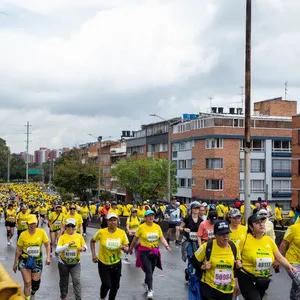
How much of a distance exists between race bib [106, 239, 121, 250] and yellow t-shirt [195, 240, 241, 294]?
2939mm

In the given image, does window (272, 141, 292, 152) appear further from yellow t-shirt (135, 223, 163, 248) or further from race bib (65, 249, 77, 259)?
race bib (65, 249, 77, 259)

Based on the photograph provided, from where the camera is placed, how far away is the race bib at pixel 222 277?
6629 mm

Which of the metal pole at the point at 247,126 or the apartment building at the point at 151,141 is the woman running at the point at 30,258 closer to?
the metal pole at the point at 247,126

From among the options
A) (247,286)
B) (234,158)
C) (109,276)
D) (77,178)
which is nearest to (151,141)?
(77,178)

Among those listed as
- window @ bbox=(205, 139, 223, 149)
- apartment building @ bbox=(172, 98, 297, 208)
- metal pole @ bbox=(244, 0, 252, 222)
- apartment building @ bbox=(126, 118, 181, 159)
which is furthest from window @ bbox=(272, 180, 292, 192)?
metal pole @ bbox=(244, 0, 252, 222)

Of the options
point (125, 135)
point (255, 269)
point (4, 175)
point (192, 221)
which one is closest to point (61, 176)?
point (125, 135)

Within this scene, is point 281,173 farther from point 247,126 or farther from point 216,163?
point 247,126

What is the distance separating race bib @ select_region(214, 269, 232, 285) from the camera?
21.7ft

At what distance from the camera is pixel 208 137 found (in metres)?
60.6

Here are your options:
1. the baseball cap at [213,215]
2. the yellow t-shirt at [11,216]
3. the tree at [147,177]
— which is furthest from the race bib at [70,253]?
the tree at [147,177]

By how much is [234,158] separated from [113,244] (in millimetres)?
51614

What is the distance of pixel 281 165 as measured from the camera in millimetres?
62594

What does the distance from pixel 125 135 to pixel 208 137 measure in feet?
196

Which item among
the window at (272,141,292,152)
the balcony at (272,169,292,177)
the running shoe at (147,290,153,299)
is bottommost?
the running shoe at (147,290,153,299)
